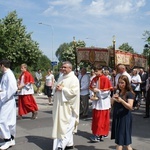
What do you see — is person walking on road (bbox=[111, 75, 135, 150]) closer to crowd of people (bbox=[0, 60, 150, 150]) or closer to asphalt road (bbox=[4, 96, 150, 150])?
crowd of people (bbox=[0, 60, 150, 150])

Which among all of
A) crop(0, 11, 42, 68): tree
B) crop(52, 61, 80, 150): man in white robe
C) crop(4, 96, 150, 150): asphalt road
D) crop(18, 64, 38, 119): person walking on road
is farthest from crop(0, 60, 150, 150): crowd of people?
crop(0, 11, 42, 68): tree

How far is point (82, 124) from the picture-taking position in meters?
8.73

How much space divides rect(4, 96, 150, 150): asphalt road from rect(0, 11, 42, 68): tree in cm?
1027

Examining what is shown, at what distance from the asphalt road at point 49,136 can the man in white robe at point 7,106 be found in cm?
30

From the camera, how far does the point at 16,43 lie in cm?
1991

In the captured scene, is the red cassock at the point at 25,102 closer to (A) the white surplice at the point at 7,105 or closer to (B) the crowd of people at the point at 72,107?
(B) the crowd of people at the point at 72,107

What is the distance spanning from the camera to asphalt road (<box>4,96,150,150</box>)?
6242 mm

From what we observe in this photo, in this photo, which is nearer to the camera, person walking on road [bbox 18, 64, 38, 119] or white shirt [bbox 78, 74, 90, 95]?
person walking on road [bbox 18, 64, 38, 119]

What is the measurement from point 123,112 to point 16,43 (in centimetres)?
1595

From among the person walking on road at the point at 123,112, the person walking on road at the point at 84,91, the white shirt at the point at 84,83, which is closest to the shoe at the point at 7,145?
the person walking on road at the point at 123,112

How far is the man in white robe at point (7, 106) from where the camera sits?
5.93 metres

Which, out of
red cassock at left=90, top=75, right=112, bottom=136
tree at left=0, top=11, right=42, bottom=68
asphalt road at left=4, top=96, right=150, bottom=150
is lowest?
asphalt road at left=4, top=96, right=150, bottom=150

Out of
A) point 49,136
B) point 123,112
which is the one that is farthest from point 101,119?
point 123,112

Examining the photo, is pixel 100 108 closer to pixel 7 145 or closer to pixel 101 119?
pixel 101 119
